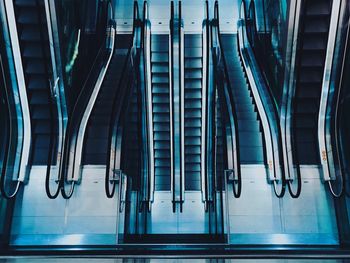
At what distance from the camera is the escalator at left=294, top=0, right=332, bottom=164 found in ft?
16.6

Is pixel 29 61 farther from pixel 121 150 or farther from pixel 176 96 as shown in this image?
pixel 176 96

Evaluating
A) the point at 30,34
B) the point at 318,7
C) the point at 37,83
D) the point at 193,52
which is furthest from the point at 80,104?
the point at 318,7

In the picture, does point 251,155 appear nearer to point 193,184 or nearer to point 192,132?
point 192,132

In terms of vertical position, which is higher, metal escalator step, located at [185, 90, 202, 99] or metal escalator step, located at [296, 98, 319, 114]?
metal escalator step, located at [185, 90, 202, 99]

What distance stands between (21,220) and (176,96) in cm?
399

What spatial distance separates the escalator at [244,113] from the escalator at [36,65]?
397 centimetres

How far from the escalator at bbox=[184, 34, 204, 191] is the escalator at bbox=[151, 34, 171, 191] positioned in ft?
1.62

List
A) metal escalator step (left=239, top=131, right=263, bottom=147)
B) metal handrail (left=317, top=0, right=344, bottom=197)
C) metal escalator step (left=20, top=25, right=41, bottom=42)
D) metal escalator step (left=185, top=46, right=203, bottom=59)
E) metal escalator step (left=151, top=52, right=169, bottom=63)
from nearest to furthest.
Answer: metal handrail (left=317, top=0, right=344, bottom=197) → metal escalator step (left=20, top=25, right=41, bottom=42) → metal escalator step (left=239, top=131, right=263, bottom=147) → metal escalator step (left=151, top=52, right=169, bottom=63) → metal escalator step (left=185, top=46, right=203, bottom=59)

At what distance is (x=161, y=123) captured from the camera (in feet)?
26.2

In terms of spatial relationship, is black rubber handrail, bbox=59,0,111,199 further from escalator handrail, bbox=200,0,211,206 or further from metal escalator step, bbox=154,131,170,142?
escalator handrail, bbox=200,0,211,206

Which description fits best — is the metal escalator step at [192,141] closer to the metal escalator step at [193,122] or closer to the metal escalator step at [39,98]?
the metal escalator step at [193,122]

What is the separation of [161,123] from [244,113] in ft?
6.76

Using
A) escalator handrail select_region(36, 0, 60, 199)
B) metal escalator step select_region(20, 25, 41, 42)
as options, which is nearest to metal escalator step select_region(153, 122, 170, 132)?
escalator handrail select_region(36, 0, 60, 199)

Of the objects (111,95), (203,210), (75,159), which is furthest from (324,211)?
(111,95)
